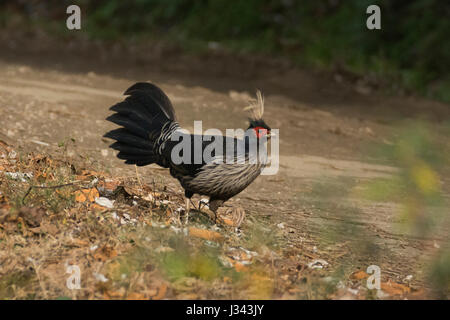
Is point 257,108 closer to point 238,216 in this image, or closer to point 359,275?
point 238,216

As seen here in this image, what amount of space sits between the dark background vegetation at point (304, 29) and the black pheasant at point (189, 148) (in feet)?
24.9

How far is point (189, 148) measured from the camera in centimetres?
441

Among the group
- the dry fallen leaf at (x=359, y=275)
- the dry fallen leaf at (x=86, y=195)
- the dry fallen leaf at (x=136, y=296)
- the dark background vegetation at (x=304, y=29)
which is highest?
the dark background vegetation at (x=304, y=29)

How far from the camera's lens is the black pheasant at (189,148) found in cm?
419

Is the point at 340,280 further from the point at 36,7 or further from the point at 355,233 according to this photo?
the point at 36,7

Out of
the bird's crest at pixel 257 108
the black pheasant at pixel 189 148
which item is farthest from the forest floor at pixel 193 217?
the bird's crest at pixel 257 108

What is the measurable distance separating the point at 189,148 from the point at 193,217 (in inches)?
22.0

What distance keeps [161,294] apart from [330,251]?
64.7 inches

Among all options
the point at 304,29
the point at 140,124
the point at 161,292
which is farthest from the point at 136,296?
the point at 304,29

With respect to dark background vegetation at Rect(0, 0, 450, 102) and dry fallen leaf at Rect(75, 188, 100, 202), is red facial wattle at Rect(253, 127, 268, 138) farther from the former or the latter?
dark background vegetation at Rect(0, 0, 450, 102)

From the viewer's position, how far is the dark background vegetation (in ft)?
38.5

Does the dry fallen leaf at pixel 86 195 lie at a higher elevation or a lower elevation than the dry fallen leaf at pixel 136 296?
higher

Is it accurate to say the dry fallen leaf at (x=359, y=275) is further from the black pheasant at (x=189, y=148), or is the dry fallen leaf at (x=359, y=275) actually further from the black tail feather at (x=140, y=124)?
the black tail feather at (x=140, y=124)
